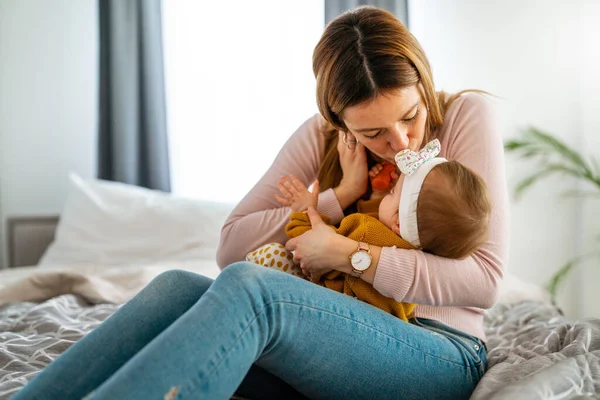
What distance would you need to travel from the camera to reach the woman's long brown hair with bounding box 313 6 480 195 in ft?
4.66

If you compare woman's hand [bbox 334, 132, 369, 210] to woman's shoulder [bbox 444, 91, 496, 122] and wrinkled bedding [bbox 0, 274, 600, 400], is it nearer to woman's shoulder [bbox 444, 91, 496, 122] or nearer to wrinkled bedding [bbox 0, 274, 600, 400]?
woman's shoulder [bbox 444, 91, 496, 122]

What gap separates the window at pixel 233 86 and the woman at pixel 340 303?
2171mm

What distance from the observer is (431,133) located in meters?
1.58

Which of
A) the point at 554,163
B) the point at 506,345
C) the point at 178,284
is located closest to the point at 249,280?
the point at 178,284

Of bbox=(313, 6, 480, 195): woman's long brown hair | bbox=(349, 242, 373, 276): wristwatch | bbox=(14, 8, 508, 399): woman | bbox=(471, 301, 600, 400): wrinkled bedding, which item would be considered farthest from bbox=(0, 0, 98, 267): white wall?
bbox=(349, 242, 373, 276): wristwatch

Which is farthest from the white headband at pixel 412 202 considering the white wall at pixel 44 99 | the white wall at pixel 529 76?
the white wall at pixel 44 99

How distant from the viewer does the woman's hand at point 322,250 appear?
4.37 ft

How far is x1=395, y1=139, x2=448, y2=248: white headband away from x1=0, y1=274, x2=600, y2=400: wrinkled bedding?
31 cm

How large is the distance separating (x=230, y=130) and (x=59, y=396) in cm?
292

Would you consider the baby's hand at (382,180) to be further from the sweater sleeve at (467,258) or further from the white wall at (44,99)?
the white wall at (44,99)

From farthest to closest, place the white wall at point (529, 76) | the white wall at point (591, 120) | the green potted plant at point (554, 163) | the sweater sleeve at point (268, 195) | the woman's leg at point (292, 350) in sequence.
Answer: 1. the white wall at point (529, 76)
2. the white wall at point (591, 120)
3. the green potted plant at point (554, 163)
4. the sweater sleeve at point (268, 195)
5. the woman's leg at point (292, 350)

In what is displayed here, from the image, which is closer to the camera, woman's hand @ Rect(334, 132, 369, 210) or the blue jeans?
the blue jeans

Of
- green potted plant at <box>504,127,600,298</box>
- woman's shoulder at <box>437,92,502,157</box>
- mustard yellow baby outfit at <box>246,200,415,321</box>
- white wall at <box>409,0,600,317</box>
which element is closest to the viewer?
mustard yellow baby outfit at <box>246,200,415,321</box>

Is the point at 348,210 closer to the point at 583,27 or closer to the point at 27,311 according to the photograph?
the point at 27,311
